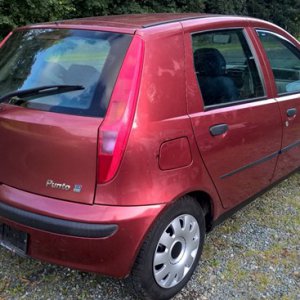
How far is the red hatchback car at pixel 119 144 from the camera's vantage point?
220cm

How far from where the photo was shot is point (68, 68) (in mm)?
2410

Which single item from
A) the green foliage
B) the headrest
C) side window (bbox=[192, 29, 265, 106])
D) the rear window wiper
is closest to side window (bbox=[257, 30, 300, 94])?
side window (bbox=[192, 29, 265, 106])

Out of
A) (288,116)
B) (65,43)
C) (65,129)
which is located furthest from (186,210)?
(288,116)

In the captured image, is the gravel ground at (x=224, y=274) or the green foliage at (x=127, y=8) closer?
the gravel ground at (x=224, y=274)

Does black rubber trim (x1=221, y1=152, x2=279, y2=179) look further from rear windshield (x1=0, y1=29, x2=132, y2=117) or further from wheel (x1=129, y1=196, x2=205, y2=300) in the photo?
rear windshield (x1=0, y1=29, x2=132, y2=117)

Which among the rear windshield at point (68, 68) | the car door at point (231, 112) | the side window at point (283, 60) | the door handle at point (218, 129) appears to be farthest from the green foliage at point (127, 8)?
the door handle at point (218, 129)

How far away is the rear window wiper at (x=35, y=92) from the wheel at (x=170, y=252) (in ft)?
2.78

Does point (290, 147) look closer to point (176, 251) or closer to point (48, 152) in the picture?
point (176, 251)

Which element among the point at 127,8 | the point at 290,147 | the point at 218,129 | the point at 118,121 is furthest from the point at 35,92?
the point at 127,8

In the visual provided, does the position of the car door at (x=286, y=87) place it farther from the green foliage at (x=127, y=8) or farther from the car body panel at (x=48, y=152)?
the green foliage at (x=127, y=8)

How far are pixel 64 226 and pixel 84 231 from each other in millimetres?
107

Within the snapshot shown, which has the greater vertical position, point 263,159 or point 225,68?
point 225,68

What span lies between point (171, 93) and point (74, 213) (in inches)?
32.4

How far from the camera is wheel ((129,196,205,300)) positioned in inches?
93.3
